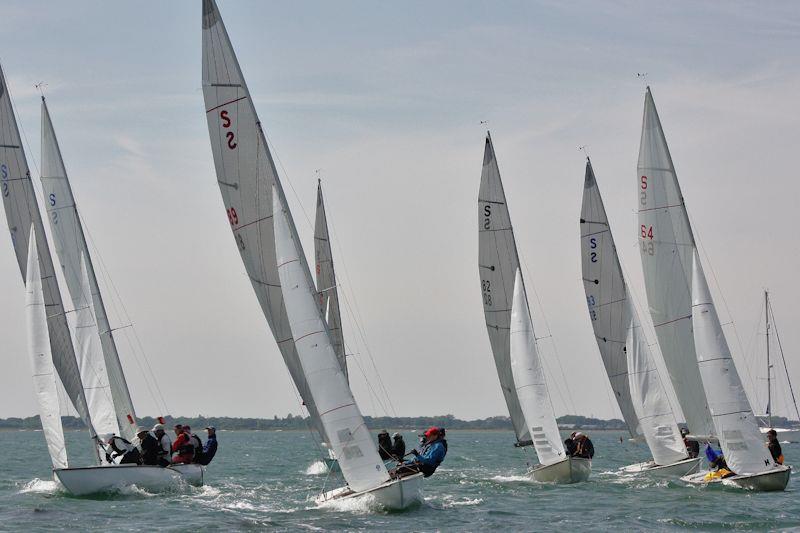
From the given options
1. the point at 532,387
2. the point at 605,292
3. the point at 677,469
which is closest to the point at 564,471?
the point at 532,387

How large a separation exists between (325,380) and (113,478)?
20.7 feet

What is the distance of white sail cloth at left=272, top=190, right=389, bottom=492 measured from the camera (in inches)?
853

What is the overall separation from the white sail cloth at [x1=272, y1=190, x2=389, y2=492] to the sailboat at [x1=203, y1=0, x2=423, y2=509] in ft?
0.06

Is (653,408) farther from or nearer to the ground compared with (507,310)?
nearer to the ground

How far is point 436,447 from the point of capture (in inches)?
925

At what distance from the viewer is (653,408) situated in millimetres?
31531

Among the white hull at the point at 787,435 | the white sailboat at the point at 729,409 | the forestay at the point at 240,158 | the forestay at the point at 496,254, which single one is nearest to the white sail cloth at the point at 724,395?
the white sailboat at the point at 729,409

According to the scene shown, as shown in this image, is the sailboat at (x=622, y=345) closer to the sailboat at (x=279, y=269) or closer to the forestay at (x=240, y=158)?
the sailboat at (x=279, y=269)

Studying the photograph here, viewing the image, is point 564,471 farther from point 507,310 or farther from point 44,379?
point 44,379

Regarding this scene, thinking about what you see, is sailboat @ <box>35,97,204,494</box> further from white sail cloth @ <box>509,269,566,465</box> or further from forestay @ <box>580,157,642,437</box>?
forestay @ <box>580,157,642,437</box>

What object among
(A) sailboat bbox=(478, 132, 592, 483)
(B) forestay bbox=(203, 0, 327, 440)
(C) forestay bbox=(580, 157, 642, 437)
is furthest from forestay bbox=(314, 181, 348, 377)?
(B) forestay bbox=(203, 0, 327, 440)

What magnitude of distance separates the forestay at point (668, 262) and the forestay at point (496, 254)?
3.60 metres

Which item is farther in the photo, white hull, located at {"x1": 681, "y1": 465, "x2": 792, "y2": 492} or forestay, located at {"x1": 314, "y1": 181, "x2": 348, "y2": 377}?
forestay, located at {"x1": 314, "y1": 181, "x2": 348, "y2": 377}

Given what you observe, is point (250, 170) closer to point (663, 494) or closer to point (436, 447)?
point (436, 447)
